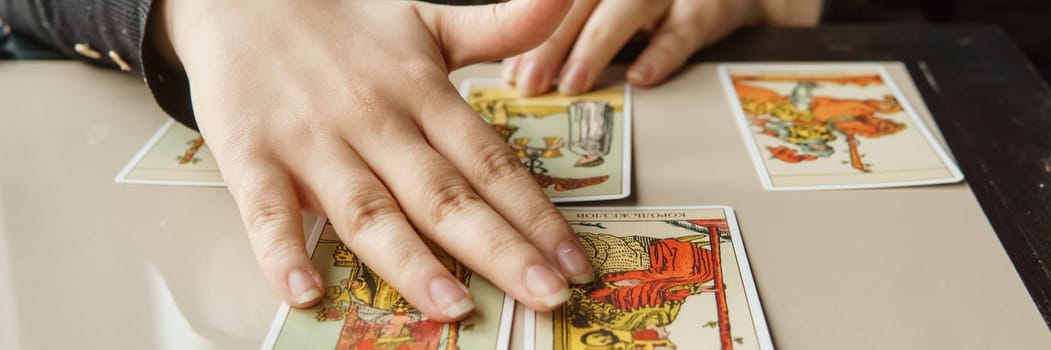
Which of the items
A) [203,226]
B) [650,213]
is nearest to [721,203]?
[650,213]

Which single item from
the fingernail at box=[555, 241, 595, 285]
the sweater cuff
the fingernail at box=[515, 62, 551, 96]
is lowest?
the fingernail at box=[555, 241, 595, 285]

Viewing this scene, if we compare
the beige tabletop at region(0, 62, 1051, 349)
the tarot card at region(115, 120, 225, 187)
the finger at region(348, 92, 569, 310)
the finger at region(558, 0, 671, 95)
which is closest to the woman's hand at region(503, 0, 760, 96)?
the finger at region(558, 0, 671, 95)

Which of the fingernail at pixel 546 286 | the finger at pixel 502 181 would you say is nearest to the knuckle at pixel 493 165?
the finger at pixel 502 181

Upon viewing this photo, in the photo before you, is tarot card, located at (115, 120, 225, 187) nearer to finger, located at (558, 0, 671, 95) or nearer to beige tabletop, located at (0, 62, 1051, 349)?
beige tabletop, located at (0, 62, 1051, 349)

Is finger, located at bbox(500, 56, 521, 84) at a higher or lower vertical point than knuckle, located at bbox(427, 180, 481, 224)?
higher

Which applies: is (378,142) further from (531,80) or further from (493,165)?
(531,80)

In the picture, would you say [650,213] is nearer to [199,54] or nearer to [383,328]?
[383,328]

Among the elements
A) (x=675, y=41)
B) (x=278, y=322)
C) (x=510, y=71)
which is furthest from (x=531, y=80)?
(x=278, y=322)
